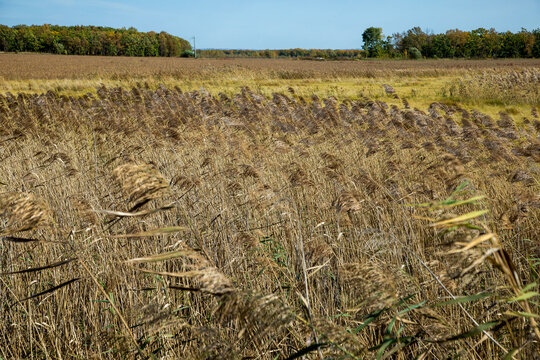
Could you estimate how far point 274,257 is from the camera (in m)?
3.11

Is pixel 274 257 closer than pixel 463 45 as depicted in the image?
Yes

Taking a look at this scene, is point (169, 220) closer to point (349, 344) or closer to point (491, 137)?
point (349, 344)

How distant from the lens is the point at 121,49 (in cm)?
8656

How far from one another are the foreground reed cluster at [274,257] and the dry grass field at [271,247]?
16 mm

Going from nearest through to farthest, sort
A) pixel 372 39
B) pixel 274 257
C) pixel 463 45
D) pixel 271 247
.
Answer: pixel 274 257, pixel 271 247, pixel 463 45, pixel 372 39

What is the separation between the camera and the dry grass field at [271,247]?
131 cm

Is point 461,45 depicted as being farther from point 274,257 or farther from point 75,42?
point 274,257

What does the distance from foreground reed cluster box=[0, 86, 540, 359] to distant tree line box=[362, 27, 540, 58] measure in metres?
69.4

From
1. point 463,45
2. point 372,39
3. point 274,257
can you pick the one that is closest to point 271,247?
point 274,257

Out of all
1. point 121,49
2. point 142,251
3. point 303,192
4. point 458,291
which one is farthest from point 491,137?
point 121,49

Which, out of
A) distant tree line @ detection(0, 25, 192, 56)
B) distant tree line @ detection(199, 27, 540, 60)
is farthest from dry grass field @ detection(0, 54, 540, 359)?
distant tree line @ detection(0, 25, 192, 56)

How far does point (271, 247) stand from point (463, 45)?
85.3 m

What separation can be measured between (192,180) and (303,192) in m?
1.23

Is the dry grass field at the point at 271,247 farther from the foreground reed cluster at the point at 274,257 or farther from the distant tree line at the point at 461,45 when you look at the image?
the distant tree line at the point at 461,45
